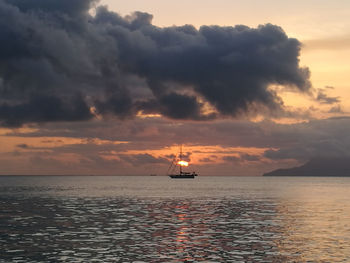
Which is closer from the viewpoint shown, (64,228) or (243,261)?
(243,261)

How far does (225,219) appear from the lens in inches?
2982

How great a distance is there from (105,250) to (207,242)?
38.4 ft

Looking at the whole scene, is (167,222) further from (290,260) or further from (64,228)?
(290,260)

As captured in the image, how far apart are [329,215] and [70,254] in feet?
186

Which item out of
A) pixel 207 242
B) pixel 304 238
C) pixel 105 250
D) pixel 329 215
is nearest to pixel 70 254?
pixel 105 250

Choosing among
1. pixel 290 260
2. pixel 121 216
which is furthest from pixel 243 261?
pixel 121 216

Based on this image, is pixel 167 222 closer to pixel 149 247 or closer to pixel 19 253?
pixel 149 247

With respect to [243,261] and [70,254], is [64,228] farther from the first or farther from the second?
[243,261]

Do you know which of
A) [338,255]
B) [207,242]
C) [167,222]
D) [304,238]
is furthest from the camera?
[167,222]

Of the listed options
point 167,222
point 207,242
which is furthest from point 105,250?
point 167,222

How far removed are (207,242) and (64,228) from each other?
22105mm

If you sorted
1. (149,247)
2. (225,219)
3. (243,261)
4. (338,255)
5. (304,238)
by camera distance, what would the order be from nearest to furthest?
(243,261) → (338,255) → (149,247) → (304,238) → (225,219)

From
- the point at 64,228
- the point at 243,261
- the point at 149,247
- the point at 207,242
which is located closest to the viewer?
the point at 243,261

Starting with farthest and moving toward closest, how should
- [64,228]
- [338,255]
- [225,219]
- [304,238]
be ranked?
[225,219] < [64,228] < [304,238] < [338,255]
